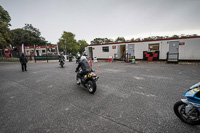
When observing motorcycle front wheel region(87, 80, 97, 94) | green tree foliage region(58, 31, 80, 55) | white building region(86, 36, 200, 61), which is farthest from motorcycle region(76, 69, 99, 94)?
green tree foliage region(58, 31, 80, 55)

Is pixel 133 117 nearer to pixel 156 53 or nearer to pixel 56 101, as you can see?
pixel 56 101

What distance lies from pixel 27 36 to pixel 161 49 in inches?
1695

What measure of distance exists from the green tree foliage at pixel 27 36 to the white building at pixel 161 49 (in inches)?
1319

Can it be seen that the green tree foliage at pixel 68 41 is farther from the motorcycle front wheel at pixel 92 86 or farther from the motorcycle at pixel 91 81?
the motorcycle front wheel at pixel 92 86

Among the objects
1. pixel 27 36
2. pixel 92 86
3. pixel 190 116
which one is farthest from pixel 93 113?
pixel 27 36

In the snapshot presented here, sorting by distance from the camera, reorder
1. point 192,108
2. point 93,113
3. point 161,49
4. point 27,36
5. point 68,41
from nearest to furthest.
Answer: point 192,108
point 93,113
point 161,49
point 27,36
point 68,41

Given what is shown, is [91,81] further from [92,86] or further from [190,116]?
[190,116]

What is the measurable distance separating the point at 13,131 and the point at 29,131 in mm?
409

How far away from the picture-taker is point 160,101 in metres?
3.35

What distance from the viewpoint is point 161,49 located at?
42.9ft

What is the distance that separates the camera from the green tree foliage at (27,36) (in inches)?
1340

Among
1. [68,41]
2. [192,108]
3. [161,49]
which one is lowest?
[192,108]

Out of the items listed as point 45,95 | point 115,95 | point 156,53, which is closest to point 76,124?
point 115,95

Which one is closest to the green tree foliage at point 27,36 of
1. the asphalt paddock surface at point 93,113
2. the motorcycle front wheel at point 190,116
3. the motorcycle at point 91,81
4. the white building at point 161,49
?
the white building at point 161,49
